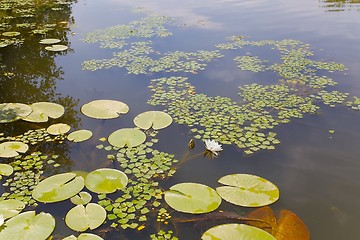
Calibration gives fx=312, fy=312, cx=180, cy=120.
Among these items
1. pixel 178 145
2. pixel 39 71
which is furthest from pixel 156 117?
pixel 39 71

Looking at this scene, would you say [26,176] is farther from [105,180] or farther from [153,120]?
[153,120]

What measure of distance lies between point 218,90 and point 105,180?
229 cm

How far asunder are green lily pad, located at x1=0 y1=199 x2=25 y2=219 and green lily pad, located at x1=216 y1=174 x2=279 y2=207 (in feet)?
5.36

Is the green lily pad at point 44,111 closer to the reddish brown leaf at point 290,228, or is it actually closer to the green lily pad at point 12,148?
the green lily pad at point 12,148

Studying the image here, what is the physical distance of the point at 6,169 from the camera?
2.96 m

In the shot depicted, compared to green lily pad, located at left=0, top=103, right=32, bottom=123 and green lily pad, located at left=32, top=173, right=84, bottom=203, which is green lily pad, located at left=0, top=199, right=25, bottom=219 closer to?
green lily pad, located at left=32, top=173, right=84, bottom=203

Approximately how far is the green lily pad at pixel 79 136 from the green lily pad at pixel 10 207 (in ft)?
3.20

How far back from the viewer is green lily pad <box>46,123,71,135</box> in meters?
3.55

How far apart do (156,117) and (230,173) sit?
1.21 m

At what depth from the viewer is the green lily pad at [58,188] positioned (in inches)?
103

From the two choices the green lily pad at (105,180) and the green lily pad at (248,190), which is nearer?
the green lily pad at (248,190)

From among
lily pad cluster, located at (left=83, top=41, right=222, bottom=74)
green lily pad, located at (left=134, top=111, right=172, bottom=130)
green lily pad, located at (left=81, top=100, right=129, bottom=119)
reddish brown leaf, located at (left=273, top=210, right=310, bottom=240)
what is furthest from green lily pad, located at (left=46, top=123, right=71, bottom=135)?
reddish brown leaf, located at (left=273, top=210, right=310, bottom=240)

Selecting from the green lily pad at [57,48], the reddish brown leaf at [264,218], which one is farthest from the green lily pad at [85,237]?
the green lily pad at [57,48]

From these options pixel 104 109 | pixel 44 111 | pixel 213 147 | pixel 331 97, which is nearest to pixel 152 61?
pixel 104 109
